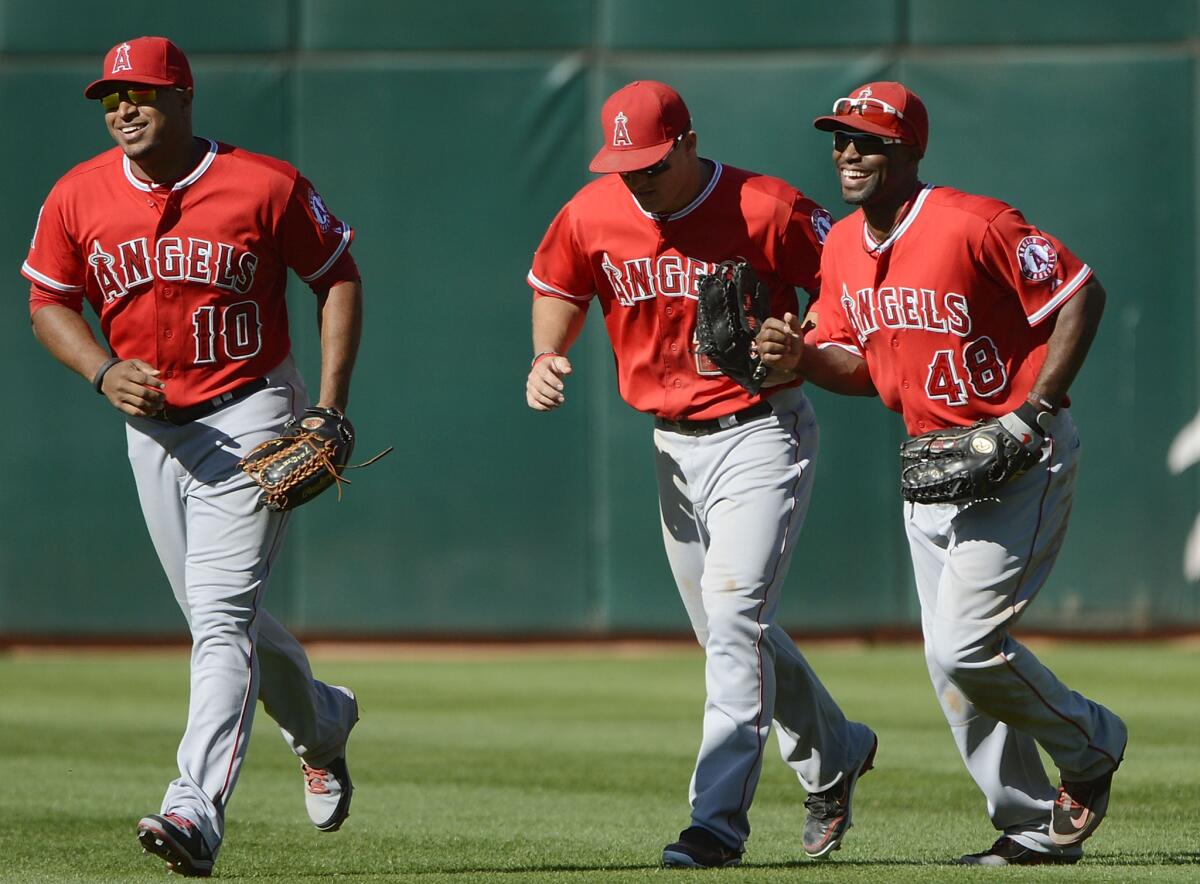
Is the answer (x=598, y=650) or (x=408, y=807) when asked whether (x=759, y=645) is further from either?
(x=598, y=650)

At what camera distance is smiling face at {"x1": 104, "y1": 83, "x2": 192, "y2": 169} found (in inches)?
205

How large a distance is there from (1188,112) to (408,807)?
7697mm

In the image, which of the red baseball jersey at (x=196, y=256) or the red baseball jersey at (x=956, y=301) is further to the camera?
the red baseball jersey at (x=196, y=256)

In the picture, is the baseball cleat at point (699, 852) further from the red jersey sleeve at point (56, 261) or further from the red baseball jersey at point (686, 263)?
the red jersey sleeve at point (56, 261)

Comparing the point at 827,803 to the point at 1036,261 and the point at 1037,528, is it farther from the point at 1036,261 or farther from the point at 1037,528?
the point at 1036,261

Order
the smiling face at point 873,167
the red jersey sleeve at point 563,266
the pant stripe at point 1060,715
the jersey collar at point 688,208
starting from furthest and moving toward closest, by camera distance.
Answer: the red jersey sleeve at point 563,266 → the jersey collar at point 688,208 → the smiling face at point 873,167 → the pant stripe at point 1060,715

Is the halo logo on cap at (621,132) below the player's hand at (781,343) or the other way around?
the other way around

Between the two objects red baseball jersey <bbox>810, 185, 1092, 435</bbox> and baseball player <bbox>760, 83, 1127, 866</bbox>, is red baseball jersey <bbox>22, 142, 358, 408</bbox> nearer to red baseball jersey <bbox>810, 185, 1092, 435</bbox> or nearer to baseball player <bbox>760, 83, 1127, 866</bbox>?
baseball player <bbox>760, 83, 1127, 866</bbox>

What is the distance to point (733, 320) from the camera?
5148mm

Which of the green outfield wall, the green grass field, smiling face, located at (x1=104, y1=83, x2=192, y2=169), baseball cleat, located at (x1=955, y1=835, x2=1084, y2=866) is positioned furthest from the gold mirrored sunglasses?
the green outfield wall

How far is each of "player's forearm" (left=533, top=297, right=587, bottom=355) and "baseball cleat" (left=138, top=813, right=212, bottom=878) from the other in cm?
175

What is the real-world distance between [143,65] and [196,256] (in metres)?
0.51

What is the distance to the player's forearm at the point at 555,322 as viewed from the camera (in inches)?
226

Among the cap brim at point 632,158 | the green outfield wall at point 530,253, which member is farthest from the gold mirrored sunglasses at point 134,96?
the green outfield wall at point 530,253
